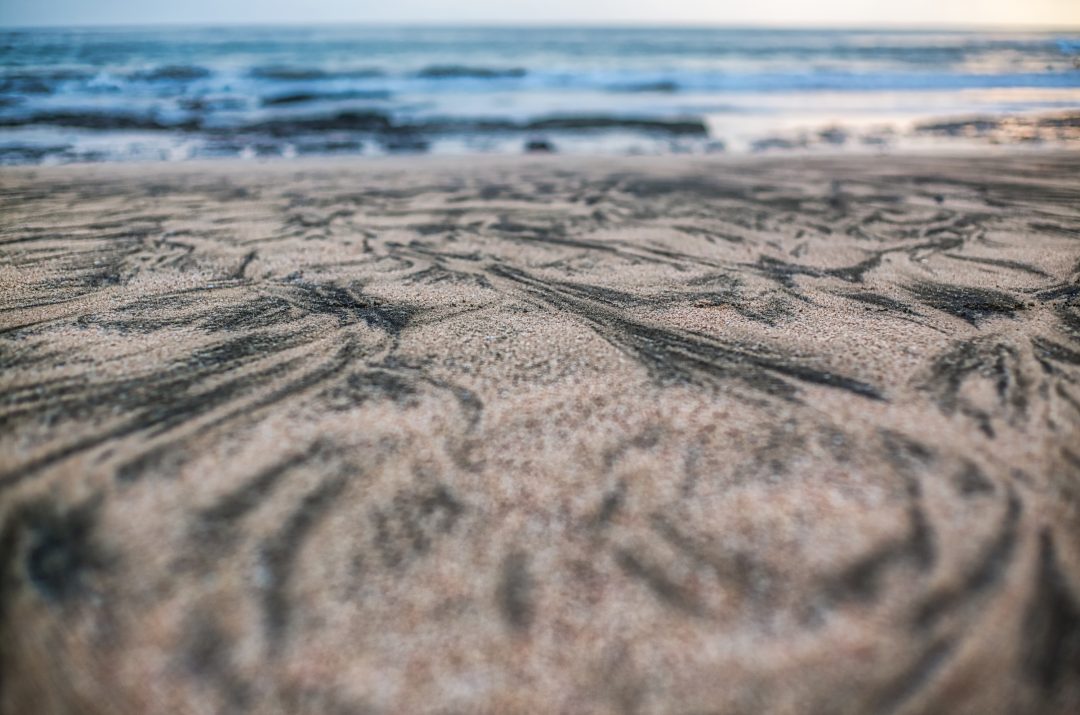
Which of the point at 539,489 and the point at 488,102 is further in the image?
the point at 488,102

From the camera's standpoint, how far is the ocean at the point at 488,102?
26.8ft

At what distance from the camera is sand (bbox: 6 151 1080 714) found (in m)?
0.86

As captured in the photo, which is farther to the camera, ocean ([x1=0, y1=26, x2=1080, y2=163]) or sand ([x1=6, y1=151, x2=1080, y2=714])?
ocean ([x1=0, y1=26, x2=1080, y2=163])

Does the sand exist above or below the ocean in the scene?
below

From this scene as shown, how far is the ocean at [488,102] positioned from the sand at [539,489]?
6.39 metres

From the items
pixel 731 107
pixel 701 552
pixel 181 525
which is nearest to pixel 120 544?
pixel 181 525

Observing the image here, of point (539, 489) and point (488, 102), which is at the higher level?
point (488, 102)

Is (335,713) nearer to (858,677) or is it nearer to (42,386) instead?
(858,677)

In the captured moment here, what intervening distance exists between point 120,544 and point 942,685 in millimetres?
1421

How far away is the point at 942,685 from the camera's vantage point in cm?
84

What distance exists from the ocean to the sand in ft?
21.0

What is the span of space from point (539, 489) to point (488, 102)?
12.6 meters

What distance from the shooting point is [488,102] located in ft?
40.1

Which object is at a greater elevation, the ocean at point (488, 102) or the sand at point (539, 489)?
the ocean at point (488, 102)
